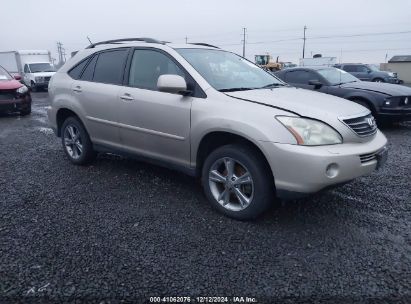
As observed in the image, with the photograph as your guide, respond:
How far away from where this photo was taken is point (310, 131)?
9.88 feet

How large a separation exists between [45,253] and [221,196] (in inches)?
66.1

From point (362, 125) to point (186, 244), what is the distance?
6.53ft

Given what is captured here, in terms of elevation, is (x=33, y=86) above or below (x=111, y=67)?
below

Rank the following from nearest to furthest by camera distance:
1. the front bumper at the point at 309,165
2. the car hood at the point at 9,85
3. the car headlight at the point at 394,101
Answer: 1. the front bumper at the point at 309,165
2. the car headlight at the point at 394,101
3. the car hood at the point at 9,85

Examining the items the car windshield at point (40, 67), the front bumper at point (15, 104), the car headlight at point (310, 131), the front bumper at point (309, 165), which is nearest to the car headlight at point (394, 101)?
the front bumper at point (309, 165)

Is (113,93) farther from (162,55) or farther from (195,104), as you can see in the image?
(195,104)

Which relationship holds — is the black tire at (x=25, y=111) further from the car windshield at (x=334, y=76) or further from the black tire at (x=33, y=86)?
the black tire at (x=33, y=86)

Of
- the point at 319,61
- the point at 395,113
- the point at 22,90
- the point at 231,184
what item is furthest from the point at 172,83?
the point at 319,61

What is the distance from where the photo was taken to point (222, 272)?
261 centimetres

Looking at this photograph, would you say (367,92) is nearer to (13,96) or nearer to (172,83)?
(172,83)

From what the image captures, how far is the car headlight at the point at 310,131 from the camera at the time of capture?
2.97m

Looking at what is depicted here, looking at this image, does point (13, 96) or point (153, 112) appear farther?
point (13, 96)

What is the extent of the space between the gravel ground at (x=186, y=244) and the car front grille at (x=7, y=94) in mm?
7056

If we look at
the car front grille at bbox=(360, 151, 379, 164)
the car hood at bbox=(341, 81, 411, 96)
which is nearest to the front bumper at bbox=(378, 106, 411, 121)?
the car hood at bbox=(341, 81, 411, 96)
